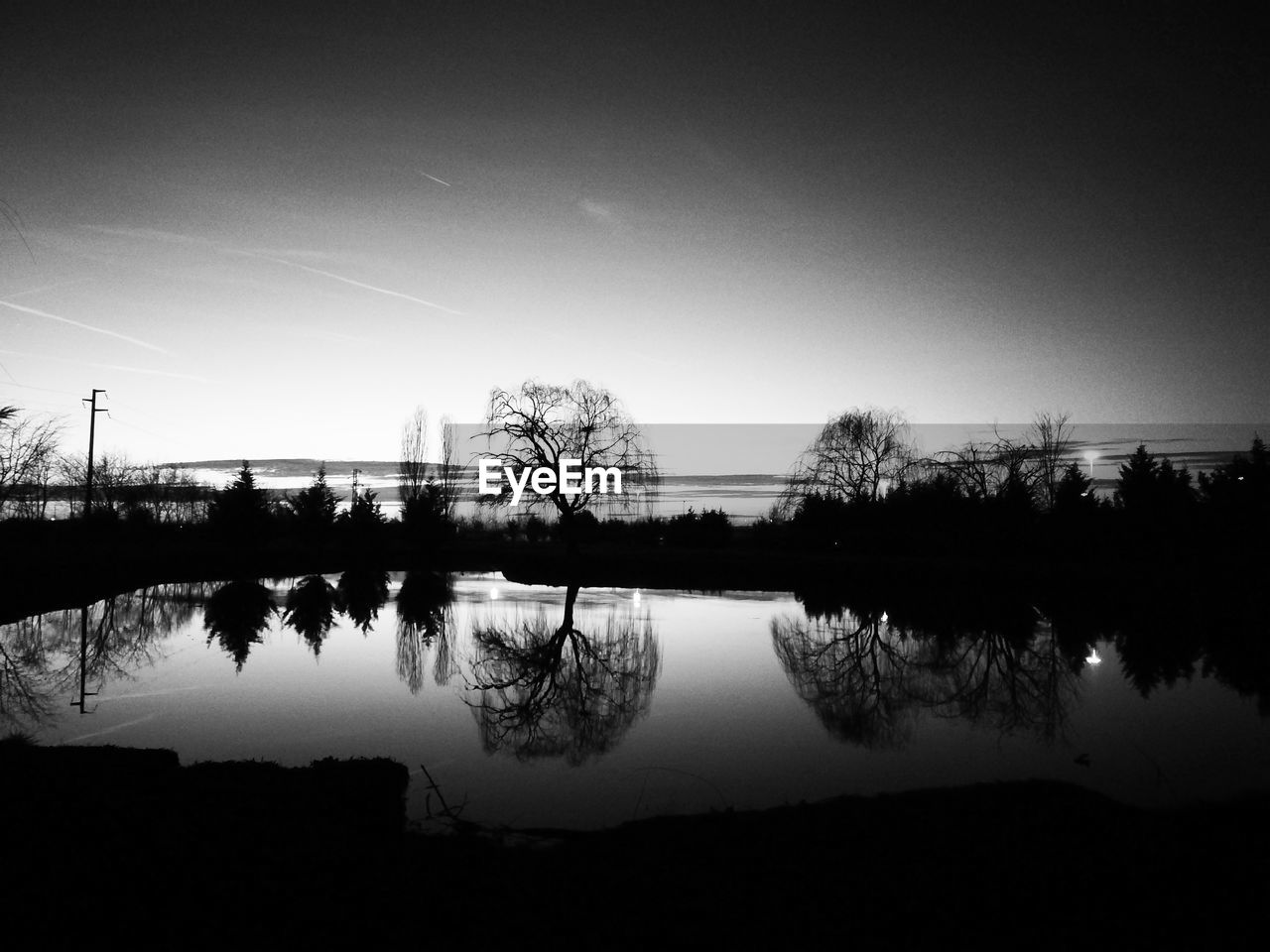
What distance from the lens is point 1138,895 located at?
4480mm

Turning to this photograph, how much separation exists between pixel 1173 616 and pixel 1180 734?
10.6m

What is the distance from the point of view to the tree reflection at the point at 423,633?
12.8 metres

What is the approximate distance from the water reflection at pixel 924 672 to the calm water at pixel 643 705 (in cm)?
6

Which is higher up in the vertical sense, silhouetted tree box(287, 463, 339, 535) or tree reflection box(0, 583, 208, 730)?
silhouetted tree box(287, 463, 339, 535)

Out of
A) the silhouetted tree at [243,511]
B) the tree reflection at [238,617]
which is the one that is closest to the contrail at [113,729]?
the tree reflection at [238,617]

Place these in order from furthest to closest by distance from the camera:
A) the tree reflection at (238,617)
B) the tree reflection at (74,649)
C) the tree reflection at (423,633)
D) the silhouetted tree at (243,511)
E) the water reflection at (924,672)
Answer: the silhouetted tree at (243,511)
the tree reflection at (238,617)
the tree reflection at (423,633)
the tree reflection at (74,649)
the water reflection at (924,672)

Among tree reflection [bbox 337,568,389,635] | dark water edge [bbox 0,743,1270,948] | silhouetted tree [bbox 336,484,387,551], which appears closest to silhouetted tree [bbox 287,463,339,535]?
silhouetted tree [bbox 336,484,387,551]

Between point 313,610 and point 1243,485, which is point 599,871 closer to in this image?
point 313,610

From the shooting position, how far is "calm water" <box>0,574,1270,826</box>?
24.9ft

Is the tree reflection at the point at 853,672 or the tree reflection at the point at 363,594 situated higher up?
the tree reflection at the point at 363,594

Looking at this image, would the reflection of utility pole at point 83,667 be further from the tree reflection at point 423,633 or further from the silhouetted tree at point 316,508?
the silhouetted tree at point 316,508

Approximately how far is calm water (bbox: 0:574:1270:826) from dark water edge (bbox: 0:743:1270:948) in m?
1.41

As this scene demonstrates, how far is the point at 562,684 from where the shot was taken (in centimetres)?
1221

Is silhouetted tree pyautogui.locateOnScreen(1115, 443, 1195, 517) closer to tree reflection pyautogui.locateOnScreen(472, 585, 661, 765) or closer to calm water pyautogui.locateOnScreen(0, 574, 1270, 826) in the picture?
calm water pyautogui.locateOnScreen(0, 574, 1270, 826)
